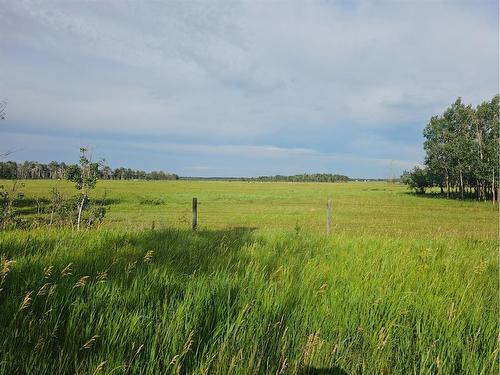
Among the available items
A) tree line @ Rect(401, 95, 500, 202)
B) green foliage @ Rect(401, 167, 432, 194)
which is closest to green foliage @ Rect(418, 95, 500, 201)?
tree line @ Rect(401, 95, 500, 202)

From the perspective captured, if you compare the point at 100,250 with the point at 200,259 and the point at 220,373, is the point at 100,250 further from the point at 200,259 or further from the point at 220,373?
the point at 220,373

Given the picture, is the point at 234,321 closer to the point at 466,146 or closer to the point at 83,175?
the point at 83,175

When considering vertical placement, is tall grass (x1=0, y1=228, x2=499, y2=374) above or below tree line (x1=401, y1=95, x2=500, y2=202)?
below

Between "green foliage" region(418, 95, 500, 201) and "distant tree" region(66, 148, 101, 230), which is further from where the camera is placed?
"green foliage" region(418, 95, 500, 201)

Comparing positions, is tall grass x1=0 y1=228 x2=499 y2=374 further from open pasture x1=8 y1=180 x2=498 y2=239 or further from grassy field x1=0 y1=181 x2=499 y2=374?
open pasture x1=8 y1=180 x2=498 y2=239

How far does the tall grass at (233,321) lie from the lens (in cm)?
233

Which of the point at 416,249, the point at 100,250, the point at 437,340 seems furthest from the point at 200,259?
the point at 416,249

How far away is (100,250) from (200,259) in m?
→ 1.57

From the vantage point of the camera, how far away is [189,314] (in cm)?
278

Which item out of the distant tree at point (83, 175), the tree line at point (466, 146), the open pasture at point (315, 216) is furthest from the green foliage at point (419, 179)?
the distant tree at point (83, 175)

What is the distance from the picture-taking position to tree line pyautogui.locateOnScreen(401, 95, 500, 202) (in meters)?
50.3

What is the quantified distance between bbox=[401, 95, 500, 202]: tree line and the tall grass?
53351 millimetres

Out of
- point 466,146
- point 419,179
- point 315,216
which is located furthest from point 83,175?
point 419,179

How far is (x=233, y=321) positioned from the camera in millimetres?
2854
